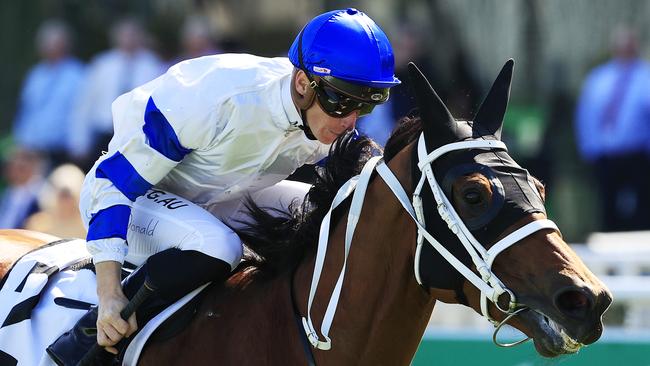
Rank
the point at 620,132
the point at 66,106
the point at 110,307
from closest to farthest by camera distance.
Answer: the point at 110,307 < the point at 620,132 < the point at 66,106

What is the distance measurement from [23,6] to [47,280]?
34.5 ft

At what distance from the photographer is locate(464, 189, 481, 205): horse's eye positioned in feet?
11.6

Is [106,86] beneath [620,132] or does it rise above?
beneath

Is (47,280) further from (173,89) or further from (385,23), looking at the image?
(385,23)

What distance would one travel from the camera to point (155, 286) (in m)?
3.96

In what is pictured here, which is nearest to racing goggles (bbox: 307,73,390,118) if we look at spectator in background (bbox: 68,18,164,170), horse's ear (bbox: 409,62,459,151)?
horse's ear (bbox: 409,62,459,151)

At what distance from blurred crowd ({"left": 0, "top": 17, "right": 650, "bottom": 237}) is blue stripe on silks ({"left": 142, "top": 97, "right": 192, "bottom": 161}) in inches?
181

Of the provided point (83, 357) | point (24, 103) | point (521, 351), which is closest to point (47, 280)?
point (83, 357)

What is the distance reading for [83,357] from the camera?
4.06 meters

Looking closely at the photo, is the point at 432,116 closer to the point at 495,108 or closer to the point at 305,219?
the point at 495,108

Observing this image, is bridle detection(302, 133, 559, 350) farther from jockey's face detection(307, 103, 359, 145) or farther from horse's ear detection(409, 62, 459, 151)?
jockey's face detection(307, 103, 359, 145)

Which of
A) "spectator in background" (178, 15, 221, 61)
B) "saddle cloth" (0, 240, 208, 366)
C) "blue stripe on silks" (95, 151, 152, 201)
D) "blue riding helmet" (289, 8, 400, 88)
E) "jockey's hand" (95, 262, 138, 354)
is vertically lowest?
"spectator in background" (178, 15, 221, 61)

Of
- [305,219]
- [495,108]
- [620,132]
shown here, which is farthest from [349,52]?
[620,132]

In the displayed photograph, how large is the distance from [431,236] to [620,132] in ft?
22.3
